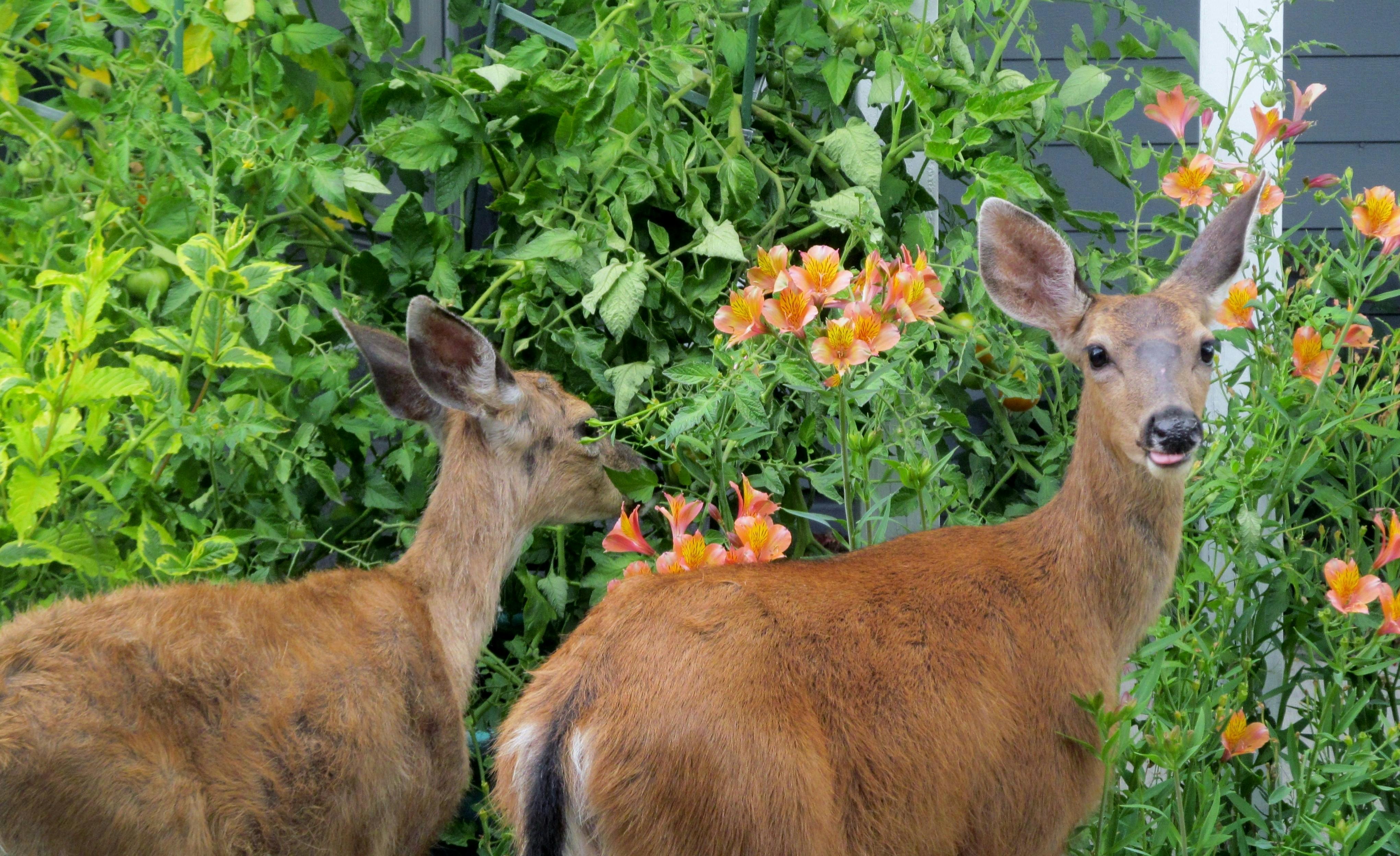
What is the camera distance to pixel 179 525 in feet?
11.6

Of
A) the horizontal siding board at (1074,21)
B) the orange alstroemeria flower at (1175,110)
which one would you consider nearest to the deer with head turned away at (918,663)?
the orange alstroemeria flower at (1175,110)

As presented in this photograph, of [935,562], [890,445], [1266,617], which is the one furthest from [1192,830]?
[890,445]

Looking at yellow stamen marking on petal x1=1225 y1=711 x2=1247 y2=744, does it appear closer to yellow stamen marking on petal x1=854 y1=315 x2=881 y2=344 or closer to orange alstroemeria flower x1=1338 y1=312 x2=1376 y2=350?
orange alstroemeria flower x1=1338 y1=312 x2=1376 y2=350

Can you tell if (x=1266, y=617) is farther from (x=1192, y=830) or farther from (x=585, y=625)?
(x=585, y=625)

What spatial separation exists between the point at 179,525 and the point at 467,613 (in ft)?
3.01

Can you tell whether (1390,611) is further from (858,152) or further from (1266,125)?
(858,152)

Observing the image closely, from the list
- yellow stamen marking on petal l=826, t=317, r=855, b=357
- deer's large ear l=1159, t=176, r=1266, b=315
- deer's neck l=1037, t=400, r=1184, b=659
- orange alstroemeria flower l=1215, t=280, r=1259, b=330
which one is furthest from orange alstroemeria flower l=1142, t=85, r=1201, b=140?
yellow stamen marking on petal l=826, t=317, r=855, b=357

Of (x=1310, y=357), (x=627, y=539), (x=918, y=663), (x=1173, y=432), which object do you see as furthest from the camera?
(x=1310, y=357)

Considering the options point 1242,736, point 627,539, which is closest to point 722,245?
point 627,539

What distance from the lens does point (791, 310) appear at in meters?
2.70

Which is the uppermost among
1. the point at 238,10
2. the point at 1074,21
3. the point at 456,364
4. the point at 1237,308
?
the point at 238,10

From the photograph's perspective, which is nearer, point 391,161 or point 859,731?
point 859,731

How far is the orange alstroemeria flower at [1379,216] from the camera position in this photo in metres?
3.13

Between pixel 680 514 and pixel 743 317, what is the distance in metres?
0.48
